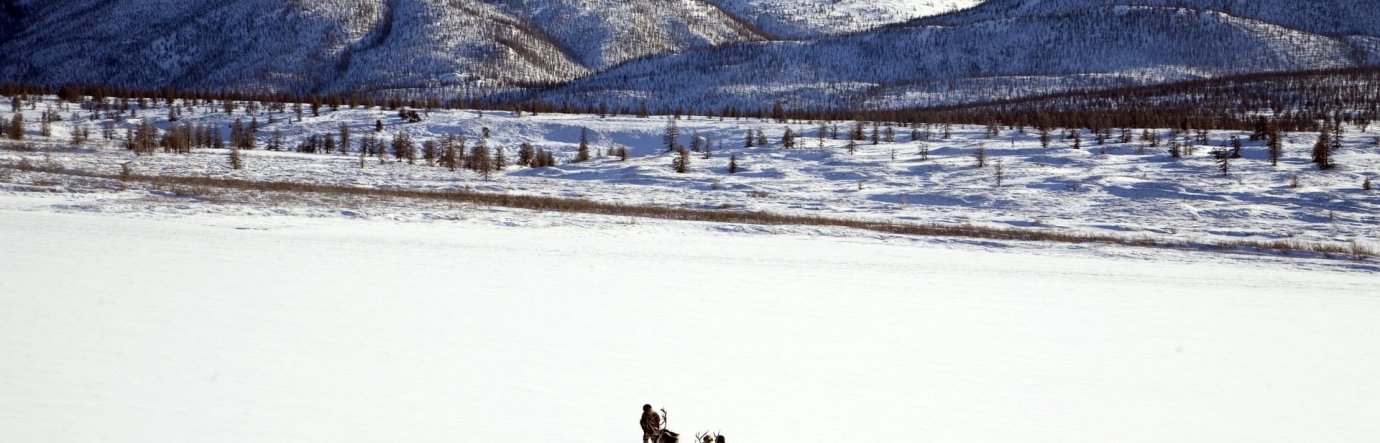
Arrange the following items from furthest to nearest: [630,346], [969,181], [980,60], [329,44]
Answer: [329,44]
[980,60]
[969,181]
[630,346]

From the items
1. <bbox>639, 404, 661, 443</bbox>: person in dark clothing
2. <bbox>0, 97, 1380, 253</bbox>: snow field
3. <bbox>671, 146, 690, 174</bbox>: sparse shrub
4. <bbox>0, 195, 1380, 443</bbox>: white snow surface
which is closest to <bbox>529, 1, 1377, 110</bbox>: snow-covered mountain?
<bbox>0, 97, 1380, 253</bbox>: snow field

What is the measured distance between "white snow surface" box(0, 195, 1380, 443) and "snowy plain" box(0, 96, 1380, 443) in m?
0.05

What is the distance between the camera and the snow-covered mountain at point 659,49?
127 meters

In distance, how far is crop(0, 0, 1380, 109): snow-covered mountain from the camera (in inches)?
5007

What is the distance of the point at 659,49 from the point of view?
187750 millimetres

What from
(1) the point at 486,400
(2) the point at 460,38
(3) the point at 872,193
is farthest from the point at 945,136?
(2) the point at 460,38

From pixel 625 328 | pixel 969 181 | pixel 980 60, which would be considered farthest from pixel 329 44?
pixel 625 328

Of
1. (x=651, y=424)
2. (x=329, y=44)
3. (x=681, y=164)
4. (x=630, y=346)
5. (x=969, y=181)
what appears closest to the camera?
(x=651, y=424)

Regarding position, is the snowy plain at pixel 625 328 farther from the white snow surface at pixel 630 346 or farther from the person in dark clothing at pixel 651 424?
the person in dark clothing at pixel 651 424

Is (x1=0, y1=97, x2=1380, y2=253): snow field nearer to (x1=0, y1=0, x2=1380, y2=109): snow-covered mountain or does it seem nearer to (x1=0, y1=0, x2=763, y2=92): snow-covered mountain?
(x1=0, y1=0, x2=1380, y2=109): snow-covered mountain

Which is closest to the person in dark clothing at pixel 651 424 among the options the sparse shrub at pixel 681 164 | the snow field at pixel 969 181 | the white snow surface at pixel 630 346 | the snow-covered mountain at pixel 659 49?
the white snow surface at pixel 630 346

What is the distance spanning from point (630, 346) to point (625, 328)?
105 centimetres

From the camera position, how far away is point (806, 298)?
1585cm

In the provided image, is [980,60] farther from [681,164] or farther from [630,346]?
[630,346]
